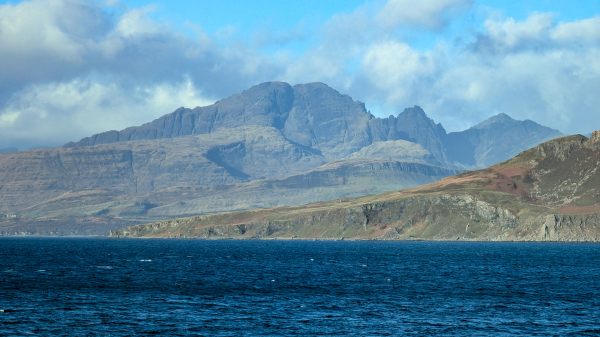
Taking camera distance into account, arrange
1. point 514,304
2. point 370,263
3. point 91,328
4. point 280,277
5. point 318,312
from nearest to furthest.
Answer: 1. point 91,328
2. point 318,312
3. point 514,304
4. point 280,277
5. point 370,263

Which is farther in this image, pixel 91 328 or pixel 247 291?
pixel 247 291

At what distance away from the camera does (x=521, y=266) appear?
156250 millimetres

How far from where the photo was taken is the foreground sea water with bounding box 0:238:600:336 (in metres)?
74.2

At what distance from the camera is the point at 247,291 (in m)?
107

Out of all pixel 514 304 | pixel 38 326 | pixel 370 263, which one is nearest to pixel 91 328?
pixel 38 326

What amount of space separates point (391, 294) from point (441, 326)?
90.6 feet

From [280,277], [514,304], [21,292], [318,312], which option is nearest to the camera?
[318,312]

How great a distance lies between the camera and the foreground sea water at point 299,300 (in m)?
74.2

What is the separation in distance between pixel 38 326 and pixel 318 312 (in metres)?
34.3

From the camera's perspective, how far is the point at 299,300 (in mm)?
96125

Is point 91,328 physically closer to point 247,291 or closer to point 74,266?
point 247,291

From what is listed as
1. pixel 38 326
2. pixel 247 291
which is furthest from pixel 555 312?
pixel 38 326

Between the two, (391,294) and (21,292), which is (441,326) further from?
(21,292)

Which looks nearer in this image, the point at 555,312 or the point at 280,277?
the point at 555,312
